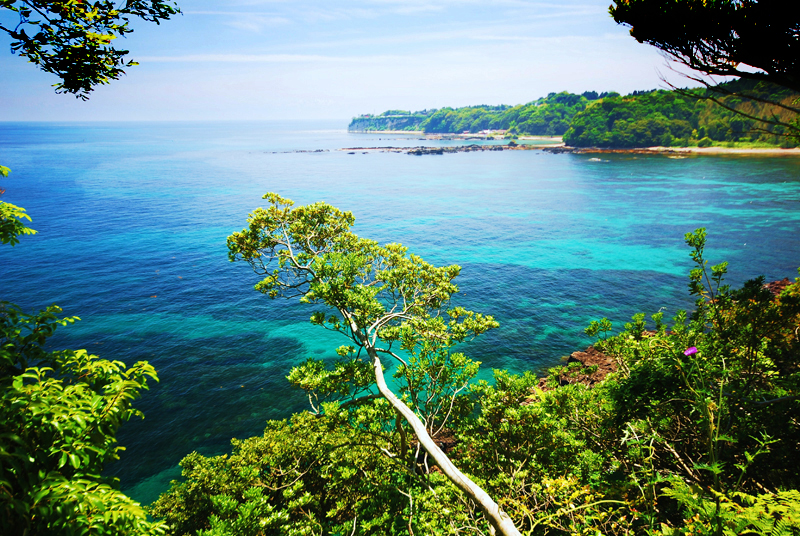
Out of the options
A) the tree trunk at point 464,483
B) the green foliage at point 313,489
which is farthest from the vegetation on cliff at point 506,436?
the tree trunk at point 464,483

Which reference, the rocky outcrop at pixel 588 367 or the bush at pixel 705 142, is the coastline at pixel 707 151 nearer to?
the bush at pixel 705 142

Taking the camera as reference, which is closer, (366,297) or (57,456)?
(57,456)

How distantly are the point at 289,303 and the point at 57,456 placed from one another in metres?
34.6

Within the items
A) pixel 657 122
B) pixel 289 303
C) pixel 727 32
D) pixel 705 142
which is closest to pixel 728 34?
pixel 727 32

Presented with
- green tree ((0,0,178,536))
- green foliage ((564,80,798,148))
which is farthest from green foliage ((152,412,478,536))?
green foliage ((564,80,798,148))

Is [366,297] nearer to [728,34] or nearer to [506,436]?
[506,436]

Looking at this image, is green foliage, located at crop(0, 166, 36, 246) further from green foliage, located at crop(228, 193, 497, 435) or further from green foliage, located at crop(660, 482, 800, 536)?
green foliage, located at crop(660, 482, 800, 536)

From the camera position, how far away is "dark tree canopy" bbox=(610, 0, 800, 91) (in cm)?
866

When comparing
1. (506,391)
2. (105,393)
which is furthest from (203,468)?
(506,391)

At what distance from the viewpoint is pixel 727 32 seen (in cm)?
939

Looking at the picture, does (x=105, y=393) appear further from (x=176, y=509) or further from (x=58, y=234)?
(x=58, y=234)

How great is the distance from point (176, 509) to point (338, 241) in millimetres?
10921

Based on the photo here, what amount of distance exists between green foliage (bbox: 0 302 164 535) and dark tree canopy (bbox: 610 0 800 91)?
1395cm

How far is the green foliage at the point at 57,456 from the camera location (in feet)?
12.5
